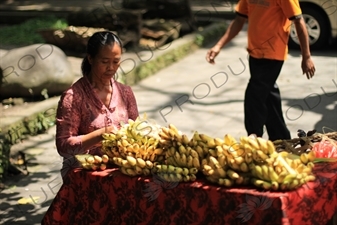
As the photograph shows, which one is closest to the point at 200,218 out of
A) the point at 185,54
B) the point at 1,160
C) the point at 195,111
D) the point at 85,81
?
the point at 85,81

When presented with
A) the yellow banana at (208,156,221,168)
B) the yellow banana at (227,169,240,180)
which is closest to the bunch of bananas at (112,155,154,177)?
the yellow banana at (208,156,221,168)

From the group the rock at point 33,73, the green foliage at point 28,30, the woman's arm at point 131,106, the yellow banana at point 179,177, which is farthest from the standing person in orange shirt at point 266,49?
the green foliage at point 28,30

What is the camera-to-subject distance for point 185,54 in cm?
1166

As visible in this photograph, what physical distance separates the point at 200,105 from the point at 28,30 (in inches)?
201

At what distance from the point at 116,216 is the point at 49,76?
4.76 metres

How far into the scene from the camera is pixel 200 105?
8922mm

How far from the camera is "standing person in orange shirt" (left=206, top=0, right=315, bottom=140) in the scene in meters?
5.79

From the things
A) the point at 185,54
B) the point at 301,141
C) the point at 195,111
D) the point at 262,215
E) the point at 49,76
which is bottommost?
the point at 185,54

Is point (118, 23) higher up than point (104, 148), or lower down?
lower down

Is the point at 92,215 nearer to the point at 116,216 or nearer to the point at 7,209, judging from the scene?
the point at 116,216

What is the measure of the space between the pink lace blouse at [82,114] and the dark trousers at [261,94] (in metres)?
1.64

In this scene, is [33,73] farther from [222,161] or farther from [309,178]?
[309,178]

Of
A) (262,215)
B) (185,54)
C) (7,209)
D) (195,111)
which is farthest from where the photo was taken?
(185,54)

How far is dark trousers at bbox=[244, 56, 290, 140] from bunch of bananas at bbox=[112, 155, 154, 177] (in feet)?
7.25
